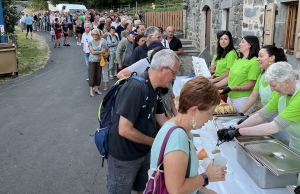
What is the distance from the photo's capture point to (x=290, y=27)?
6043mm

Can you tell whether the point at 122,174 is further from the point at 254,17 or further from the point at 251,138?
the point at 254,17

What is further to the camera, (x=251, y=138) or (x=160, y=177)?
(x=251, y=138)

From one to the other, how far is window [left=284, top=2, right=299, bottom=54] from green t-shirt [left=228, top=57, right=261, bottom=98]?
214 centimetres

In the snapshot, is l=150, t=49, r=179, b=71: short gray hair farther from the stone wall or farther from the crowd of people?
the stone wall

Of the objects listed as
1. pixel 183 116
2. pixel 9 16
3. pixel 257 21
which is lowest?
pixel 183 116

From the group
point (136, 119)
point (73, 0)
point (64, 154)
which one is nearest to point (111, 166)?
point (136, 119)

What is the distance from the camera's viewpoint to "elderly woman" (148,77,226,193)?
172 cm

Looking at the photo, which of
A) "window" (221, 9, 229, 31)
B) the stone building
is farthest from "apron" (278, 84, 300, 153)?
"window" (221, 9, 229, 31)

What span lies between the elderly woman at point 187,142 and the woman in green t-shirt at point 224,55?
3.22m

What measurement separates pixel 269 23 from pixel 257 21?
2.42ft

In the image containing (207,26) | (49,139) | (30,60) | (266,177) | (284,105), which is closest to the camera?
(266,177)

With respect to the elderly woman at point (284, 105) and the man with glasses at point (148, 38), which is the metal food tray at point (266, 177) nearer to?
the elderly woman at point (284, 105)

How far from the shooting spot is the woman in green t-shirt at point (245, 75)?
413 centimetres

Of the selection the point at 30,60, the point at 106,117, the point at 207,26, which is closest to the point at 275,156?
the point at 106,117
